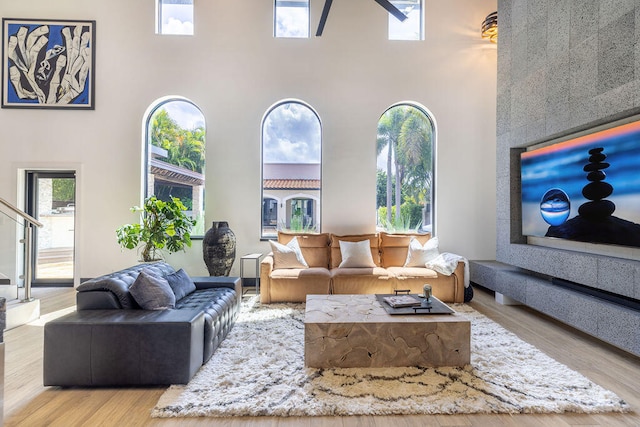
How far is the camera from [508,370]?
8.00 feet

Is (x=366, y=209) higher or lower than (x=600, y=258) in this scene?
higher

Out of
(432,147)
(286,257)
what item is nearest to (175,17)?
(286,257)

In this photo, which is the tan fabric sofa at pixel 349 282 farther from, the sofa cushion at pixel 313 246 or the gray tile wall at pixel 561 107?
the gray tile wall at pixel 561 107

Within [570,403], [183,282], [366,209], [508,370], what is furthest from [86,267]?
[570,403]

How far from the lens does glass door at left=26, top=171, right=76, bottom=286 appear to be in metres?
5.32

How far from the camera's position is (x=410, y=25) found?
5.52 meters

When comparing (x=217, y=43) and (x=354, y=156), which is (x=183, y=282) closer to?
(x=354, y=156)

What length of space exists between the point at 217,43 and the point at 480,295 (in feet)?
18.8

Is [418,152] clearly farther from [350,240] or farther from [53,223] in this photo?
[53,223]

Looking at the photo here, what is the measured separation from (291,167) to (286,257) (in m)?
1.72

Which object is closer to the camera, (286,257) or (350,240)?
(286,257)

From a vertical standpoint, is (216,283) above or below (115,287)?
below

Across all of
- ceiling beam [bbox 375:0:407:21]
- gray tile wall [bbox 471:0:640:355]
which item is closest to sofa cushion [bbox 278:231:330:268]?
gray tile wall [bbox 471:0:640:355]

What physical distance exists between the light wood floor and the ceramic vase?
82.1 inches
